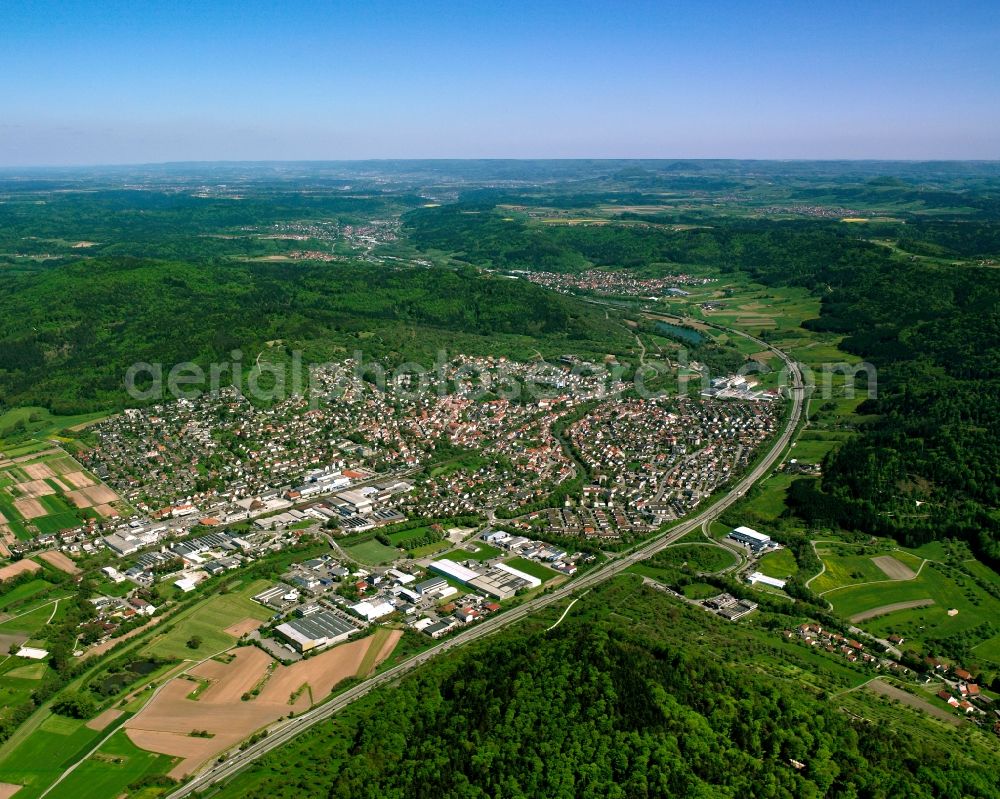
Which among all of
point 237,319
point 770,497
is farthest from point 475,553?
point 237,319

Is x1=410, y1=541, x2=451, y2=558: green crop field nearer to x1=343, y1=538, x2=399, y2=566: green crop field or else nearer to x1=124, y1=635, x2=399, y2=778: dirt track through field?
x1=343, y1=538, x2=399, y2=566: green crop field

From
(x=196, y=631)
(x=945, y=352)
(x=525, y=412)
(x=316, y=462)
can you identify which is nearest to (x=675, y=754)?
(x=196, y=631)

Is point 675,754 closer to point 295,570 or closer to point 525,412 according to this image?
point 295,570

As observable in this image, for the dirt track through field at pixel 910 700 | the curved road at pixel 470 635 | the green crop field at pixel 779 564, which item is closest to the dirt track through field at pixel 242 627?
the curved road at pixel 470 635

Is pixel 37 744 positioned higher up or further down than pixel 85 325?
further down

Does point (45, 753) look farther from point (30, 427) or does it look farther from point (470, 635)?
point (30, 427)

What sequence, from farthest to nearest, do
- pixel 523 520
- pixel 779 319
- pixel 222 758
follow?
pixel 779 319 < pixel 523 520 < pixel 222 758

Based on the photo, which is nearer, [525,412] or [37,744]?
[37,744]

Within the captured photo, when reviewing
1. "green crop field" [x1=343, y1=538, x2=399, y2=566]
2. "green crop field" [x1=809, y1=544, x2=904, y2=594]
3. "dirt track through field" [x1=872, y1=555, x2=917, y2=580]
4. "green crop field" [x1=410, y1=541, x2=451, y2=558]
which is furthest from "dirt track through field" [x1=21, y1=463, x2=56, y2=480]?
"dirt track through field" [x1=872, y1=555, x2=917, y2=580]
